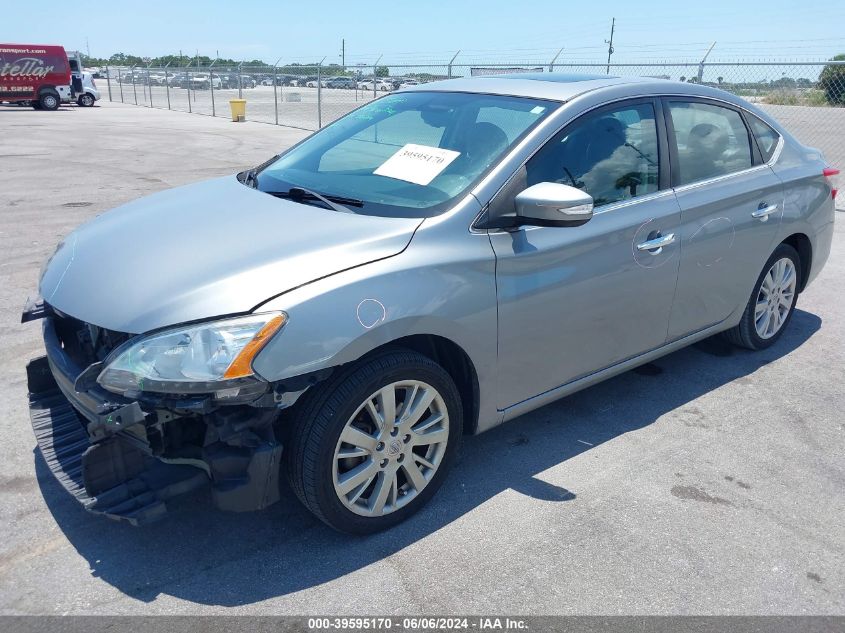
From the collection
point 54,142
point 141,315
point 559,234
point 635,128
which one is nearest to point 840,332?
point 635,128

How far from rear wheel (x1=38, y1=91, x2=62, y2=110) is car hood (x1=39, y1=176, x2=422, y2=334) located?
3201 centimetres

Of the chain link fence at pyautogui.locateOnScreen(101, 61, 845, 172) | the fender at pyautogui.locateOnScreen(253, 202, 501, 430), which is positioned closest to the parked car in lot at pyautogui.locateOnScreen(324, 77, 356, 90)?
the chain link fence at pyautogui.locateOnScreen(101, 61, 845, 172)

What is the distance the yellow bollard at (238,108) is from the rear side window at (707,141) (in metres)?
22.8

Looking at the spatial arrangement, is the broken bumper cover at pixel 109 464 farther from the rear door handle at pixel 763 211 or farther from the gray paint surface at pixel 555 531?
the rear door handle at pixel 763 211

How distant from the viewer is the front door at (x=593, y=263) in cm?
324

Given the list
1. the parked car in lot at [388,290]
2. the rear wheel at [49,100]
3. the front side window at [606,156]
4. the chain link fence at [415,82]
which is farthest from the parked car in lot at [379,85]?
the rear wheel at [49,100]

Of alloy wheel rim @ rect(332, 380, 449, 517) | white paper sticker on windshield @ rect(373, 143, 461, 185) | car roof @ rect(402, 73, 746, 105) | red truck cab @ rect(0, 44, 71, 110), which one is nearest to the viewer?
alloy wheel rim @ rect(332, 380, 449, 517)

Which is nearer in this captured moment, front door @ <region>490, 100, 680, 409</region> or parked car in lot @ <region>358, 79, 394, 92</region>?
front door @ <region>490, 100, 680, 409</region>

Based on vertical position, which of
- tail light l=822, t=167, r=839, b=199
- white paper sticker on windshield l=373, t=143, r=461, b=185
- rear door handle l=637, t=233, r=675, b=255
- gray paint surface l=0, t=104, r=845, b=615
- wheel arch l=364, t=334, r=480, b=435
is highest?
white paper sticker on windshield l=373, t=143, r=461, b=185

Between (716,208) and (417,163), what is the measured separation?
5.97ft

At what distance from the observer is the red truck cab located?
2967 centimetres

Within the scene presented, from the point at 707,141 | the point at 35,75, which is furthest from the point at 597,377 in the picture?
the point at 35,75

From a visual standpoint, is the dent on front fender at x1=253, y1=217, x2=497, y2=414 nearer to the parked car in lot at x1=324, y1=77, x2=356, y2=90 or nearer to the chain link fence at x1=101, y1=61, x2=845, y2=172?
the chain link fence at x1=101, y1=61, x2=845, y2=172

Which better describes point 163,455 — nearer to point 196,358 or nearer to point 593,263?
point 196,358
